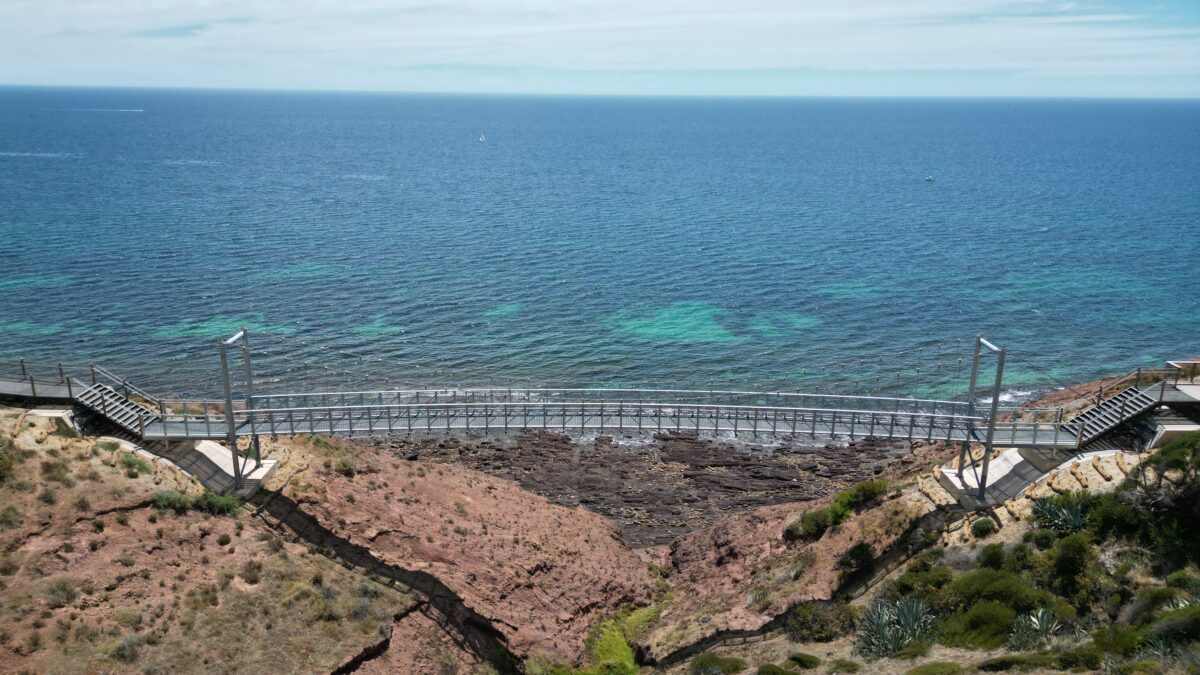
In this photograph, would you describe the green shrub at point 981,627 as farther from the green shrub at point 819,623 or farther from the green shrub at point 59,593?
the green shrub at point 59,593

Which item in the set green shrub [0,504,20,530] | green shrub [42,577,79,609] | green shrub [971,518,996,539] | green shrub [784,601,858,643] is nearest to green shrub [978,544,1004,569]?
green shrub [971,518,996,539]

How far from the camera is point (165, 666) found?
25.5 metres

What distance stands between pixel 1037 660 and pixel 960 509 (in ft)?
41.3

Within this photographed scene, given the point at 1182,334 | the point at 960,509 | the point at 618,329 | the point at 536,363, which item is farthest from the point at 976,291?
the point at 960,509

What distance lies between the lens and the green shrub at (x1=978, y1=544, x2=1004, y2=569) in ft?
101

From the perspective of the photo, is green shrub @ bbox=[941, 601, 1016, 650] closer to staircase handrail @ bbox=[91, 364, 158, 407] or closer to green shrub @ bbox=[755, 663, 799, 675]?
green shrub @ bbox=[755, 663, 799, 675]

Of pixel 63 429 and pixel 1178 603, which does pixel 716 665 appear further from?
pixel 63 429

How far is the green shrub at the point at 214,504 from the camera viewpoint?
32875 mm

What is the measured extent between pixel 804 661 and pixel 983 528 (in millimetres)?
9929

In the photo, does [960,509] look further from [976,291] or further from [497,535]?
[976,291]

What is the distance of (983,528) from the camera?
3300 cm

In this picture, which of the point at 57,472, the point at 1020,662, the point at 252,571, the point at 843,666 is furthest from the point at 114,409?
the point at 1020,662

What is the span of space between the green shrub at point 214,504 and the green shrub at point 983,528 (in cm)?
2849

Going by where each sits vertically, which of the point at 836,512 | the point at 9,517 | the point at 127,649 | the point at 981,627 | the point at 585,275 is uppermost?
the point at 9,517
